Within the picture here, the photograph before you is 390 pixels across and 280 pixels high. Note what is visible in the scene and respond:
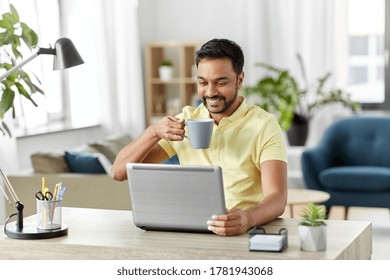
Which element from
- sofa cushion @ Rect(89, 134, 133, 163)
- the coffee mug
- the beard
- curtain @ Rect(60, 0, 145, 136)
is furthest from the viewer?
curtain @ Rect(60, 0, 145, 136)

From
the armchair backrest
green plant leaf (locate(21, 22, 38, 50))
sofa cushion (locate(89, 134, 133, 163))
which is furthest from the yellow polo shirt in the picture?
the armchair backrest

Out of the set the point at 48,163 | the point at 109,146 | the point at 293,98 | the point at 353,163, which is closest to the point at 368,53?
the point at 293,98

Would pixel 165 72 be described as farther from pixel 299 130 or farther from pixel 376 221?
pixel 376 221

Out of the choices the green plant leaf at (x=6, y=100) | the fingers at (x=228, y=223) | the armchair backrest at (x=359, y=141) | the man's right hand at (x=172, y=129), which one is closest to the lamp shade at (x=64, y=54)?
the man's right hand at (x=172, y=129)

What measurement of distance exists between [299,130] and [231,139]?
512 centimetres

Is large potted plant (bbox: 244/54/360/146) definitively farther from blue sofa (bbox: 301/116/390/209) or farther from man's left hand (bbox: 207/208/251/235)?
man's left hand (bbox: 207/208/251/235)

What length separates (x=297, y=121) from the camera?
801 centimetres

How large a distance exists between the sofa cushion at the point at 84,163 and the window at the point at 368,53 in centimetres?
357

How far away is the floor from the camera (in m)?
5.75

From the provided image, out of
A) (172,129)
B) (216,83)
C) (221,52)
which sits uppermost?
(221,52)

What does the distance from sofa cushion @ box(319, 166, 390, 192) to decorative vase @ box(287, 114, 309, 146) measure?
144 cm

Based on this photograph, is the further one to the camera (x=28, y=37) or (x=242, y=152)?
(x=28, y=37)

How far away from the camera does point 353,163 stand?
275 inches

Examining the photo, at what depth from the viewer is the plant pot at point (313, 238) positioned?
7.68 ft
